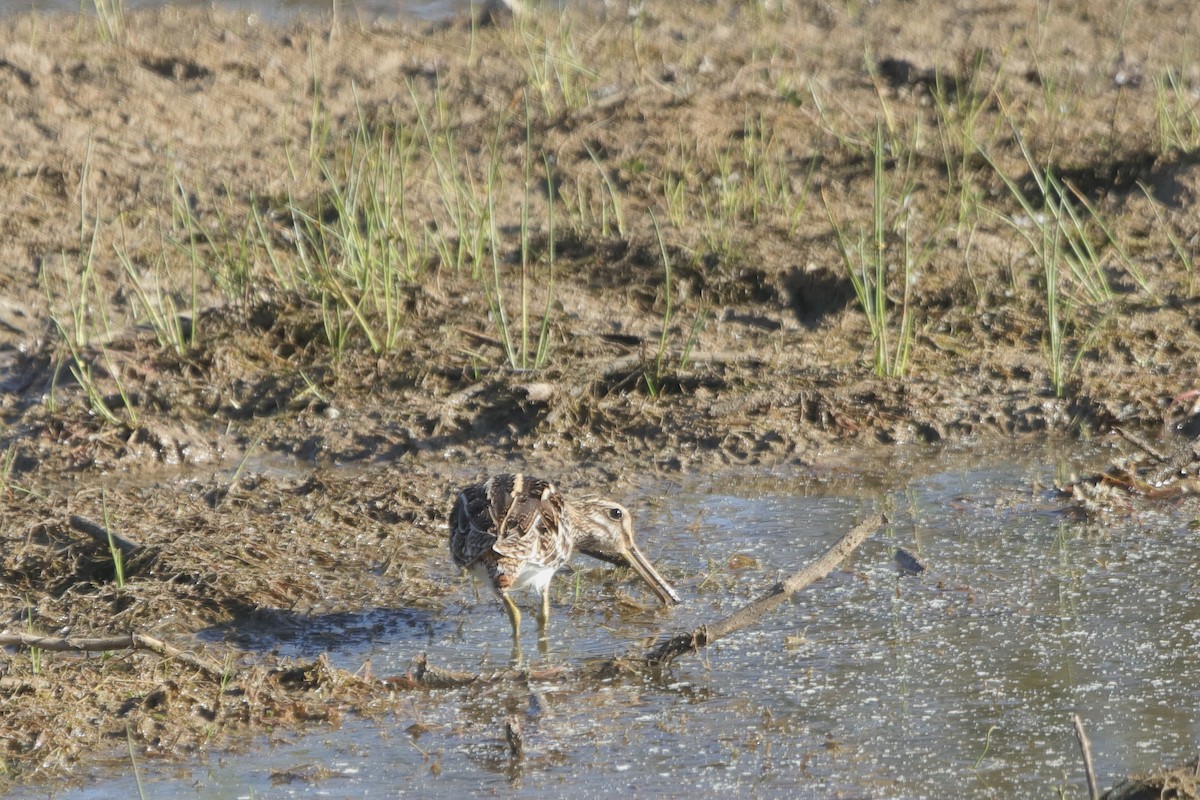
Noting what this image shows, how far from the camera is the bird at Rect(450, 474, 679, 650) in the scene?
489 centimetres

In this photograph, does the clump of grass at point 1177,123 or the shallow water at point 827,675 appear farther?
the clump of grass at point 1177,123

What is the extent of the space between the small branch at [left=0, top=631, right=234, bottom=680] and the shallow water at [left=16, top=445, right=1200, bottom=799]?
41 centimetres

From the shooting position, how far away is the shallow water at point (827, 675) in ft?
12.9

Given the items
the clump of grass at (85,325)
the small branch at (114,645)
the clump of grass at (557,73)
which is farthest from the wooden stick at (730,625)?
the clump of grass at (557,73)

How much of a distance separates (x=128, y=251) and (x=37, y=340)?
3.00ft

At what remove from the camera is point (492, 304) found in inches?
280

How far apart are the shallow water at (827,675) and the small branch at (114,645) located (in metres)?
0.41

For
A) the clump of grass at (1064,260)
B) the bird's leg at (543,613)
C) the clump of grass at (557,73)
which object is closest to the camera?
the bird's leg at (543,613)

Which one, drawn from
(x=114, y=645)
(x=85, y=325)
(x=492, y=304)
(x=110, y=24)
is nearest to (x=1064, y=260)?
(x=492, y=304)

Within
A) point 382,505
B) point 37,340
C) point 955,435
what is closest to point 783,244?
point 955,435

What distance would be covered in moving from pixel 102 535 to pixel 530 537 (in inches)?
63.2

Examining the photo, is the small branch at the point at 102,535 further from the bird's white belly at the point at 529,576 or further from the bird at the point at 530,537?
the bird's white belly at the point at 529,576

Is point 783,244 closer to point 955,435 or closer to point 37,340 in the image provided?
point 955,435

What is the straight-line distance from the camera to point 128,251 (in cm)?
855
